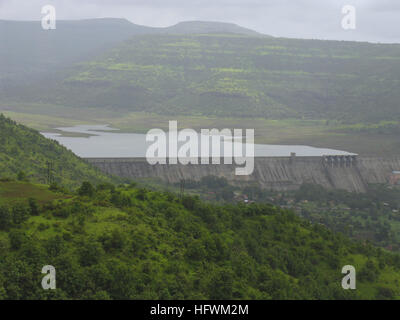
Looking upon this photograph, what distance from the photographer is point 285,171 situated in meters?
129

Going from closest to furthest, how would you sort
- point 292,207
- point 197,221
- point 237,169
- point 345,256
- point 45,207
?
point 45,207 < point 197,221 < point 345,256 < point 292,207 < point 237,169

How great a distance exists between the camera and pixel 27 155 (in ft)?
261

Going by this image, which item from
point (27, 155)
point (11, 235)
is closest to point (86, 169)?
point (27, 155)

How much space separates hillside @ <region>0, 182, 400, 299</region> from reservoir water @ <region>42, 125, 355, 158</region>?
9382 cm

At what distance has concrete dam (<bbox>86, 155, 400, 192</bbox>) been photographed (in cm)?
12038

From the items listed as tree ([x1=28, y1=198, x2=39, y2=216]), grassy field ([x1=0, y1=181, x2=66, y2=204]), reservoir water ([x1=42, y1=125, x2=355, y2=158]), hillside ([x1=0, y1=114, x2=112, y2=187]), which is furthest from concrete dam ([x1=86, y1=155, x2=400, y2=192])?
tree ([x1=28, y1=198, x2=39, y2=216])

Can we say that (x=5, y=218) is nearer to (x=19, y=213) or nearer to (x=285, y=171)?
(x=19, y=213)

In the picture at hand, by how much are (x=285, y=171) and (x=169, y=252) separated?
9355cm

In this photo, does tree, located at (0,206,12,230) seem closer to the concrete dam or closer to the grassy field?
the grassy field

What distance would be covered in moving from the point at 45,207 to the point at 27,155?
144 ft

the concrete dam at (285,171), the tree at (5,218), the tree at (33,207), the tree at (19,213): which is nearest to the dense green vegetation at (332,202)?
the concrete dam at (285,171)

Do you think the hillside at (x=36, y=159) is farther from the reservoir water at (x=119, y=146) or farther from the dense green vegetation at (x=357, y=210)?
the reservoir water at (x=119, y=146)

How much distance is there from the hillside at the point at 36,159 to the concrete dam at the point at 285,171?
29451mm
